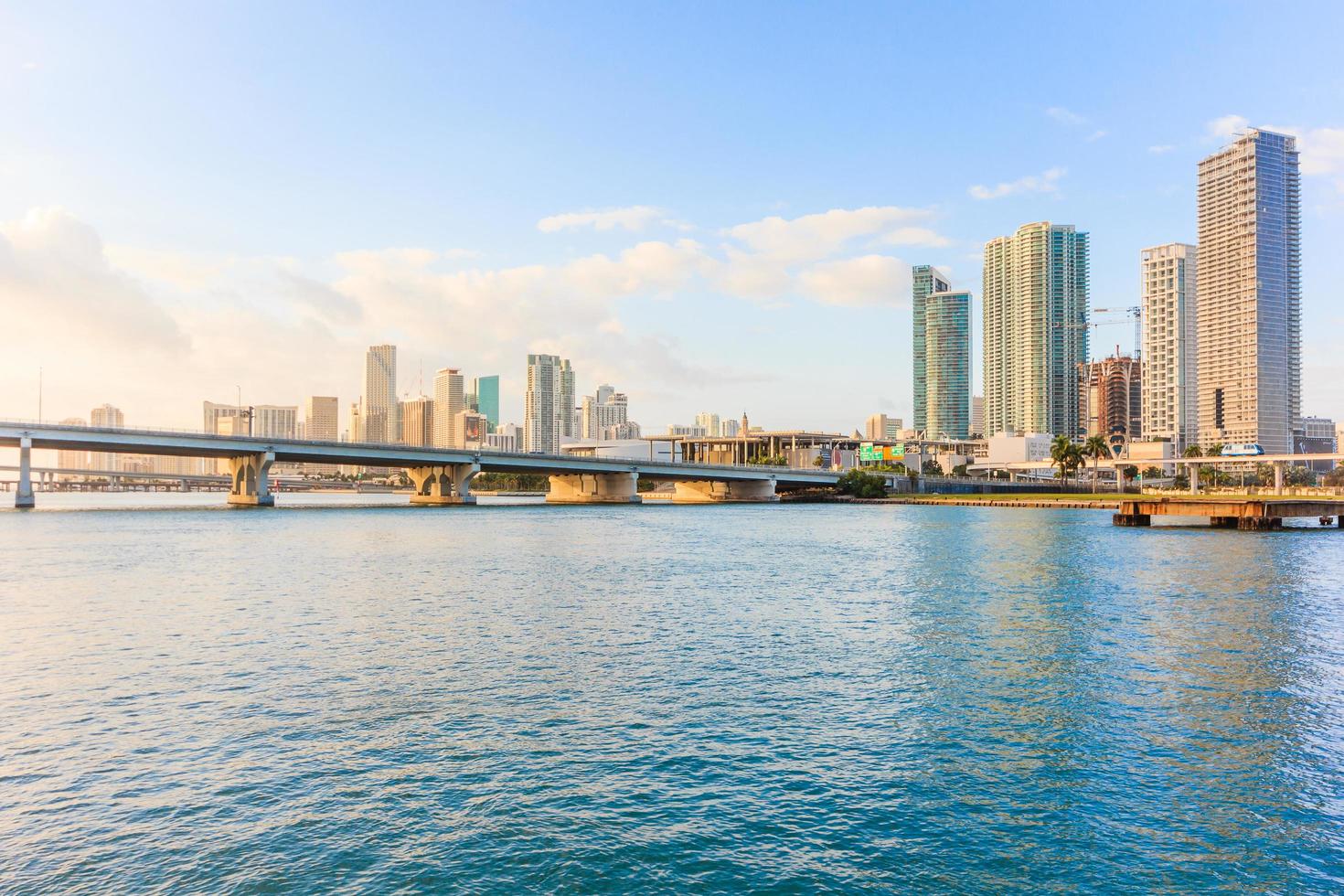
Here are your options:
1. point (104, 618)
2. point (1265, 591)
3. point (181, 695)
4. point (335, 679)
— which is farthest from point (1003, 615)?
point (104, 618)

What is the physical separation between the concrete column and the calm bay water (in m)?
105

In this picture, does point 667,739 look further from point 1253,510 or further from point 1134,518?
point 1253,510

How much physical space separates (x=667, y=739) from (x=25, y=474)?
171 meters

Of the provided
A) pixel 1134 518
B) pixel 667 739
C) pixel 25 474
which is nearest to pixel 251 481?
pixel 25 474

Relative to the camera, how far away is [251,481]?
177500mm

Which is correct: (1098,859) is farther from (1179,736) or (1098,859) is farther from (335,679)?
(335,679)

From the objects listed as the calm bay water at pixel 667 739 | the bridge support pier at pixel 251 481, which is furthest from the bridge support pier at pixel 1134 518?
the bridge support pier at pixel 251 481

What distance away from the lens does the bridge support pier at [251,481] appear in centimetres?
17250

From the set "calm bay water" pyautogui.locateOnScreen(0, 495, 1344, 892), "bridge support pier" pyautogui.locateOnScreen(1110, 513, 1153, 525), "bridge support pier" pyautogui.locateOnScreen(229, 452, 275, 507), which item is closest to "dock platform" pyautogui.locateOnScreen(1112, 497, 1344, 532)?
"bridge support pier" pyautogui.locateOnScreen(1110, 513, 1153, 525)

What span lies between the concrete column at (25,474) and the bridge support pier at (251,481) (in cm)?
3313

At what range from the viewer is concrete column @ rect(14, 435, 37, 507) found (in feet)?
460

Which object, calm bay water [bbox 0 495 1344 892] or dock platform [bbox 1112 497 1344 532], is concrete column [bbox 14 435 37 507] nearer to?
calm bay water [bbox 0 495 1344 892]

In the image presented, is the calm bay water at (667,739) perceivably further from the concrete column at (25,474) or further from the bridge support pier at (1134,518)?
the concrete column at (25,474)

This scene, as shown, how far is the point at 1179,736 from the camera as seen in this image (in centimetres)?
2509
